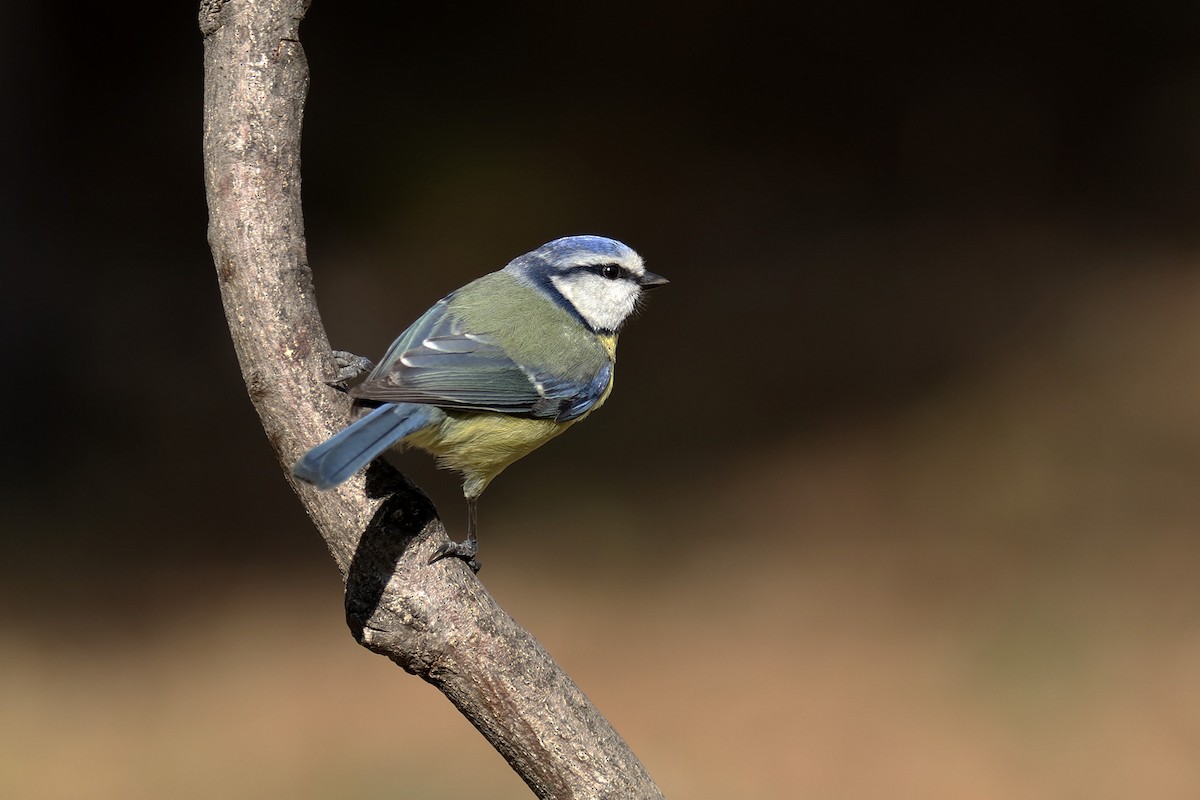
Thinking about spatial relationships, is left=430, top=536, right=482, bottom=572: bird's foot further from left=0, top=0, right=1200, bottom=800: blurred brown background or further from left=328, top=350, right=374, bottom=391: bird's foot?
left=0, top=0, right=1200, bottom=800: blurred brown background

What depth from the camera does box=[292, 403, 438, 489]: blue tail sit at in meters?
1.67

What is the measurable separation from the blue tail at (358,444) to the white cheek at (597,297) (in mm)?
668

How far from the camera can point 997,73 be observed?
508cm

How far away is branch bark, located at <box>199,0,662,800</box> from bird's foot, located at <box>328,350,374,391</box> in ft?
0.07

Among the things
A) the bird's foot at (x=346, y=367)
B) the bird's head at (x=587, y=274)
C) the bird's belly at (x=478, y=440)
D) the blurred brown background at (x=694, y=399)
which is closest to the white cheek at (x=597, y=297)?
the bird's head at (x=587, y=274)

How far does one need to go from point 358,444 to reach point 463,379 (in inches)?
15.2

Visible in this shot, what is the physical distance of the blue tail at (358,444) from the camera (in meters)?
1.67

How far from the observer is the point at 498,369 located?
223 centimetres

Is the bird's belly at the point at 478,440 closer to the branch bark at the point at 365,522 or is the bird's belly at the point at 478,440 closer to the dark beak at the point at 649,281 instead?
the branch bark at the point at 365,522

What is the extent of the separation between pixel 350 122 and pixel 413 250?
0.65m

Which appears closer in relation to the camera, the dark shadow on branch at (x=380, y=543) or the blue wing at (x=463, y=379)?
the dark shadow on branch at (x=380, y=543)

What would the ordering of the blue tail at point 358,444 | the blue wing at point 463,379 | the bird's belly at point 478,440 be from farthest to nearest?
the bird's belly at point 478,440 < the blue wing at point 463,379 < the blue tail at point 358,444

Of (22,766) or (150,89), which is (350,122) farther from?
(22,766)

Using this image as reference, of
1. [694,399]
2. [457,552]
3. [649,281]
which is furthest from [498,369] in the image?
[694,399]
